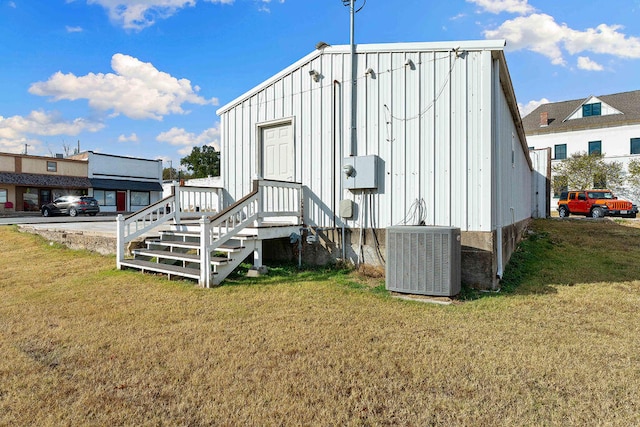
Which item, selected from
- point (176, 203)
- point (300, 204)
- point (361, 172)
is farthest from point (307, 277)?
point (176, 203)

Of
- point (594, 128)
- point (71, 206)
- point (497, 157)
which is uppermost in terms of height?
point (594, 128)

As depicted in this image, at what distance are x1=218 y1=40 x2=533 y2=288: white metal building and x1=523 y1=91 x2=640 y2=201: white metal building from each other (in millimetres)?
29286

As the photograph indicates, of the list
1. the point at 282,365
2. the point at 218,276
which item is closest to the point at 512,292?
the point at 282,365

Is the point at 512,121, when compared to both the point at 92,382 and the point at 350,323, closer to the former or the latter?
the point at 350,323

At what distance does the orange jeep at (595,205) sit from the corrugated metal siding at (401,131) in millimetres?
17707

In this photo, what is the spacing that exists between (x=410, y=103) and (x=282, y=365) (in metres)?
4.50

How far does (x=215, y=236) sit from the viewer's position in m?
6.56

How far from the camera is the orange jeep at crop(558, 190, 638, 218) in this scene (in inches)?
785

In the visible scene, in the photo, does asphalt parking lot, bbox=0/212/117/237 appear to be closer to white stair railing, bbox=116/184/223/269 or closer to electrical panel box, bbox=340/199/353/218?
white stair railing, bbox=116/184/223/269

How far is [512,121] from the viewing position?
8.44 m

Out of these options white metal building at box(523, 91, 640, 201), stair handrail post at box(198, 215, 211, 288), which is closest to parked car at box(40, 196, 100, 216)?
stair handrail post at box(198, 215, 211, 288)

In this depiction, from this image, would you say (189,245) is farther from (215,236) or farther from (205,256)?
(205,256)

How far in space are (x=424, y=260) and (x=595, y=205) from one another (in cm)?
2094

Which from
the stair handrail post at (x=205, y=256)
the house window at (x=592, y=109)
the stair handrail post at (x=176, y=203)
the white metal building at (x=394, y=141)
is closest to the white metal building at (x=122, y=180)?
the stair handrail post at (x=176, y=203)
